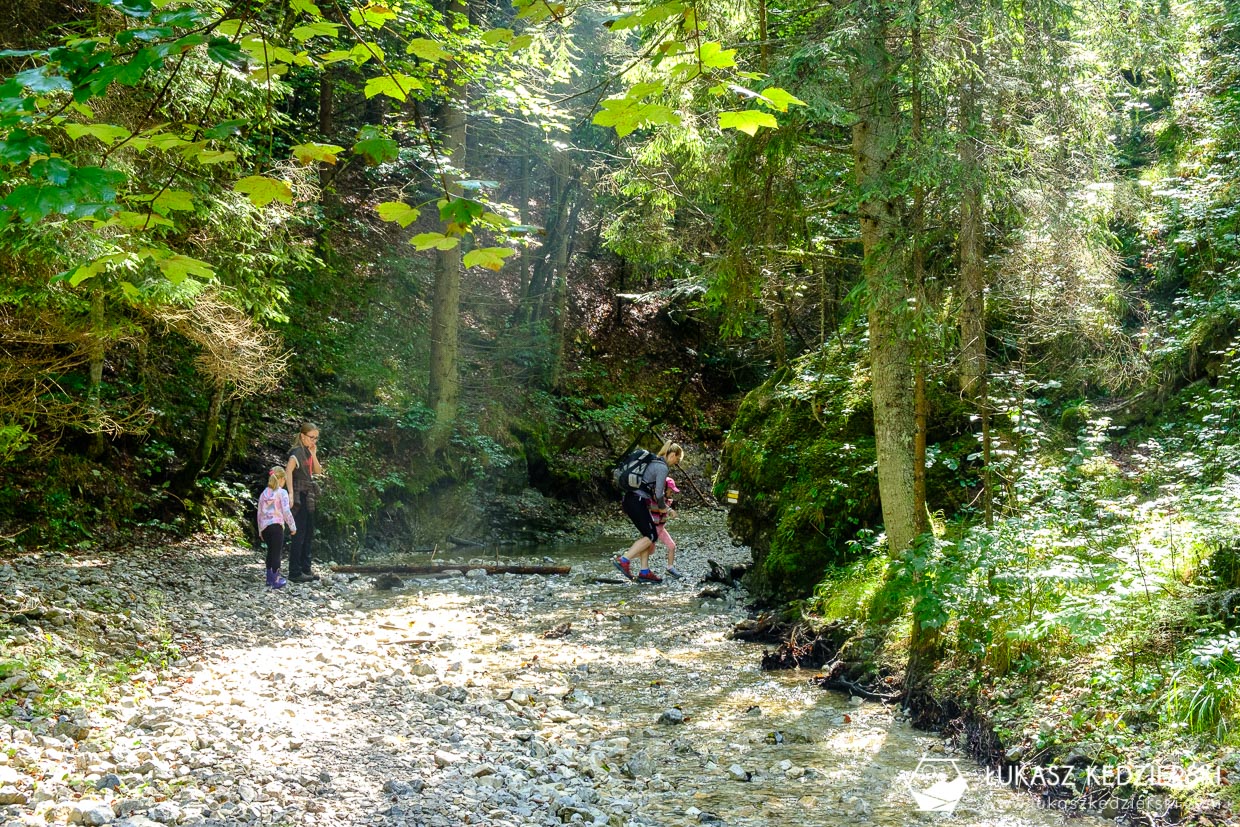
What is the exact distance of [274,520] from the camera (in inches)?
386

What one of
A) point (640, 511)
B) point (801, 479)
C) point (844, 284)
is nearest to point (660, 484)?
point (640, 511)

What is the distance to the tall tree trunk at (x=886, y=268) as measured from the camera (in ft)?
22.2

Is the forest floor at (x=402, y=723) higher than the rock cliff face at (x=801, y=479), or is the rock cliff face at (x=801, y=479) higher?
the rock cliff face at (x=801, y=479)

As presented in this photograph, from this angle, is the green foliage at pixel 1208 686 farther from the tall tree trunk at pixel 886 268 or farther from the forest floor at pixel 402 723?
the tall tree trunk at pixel 886 268

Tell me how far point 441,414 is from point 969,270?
11926mm

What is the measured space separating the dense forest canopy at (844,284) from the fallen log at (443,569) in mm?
1888

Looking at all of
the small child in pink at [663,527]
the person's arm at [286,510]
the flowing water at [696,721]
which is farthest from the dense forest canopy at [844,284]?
the person's arm at [286,510]

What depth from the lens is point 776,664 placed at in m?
7.82

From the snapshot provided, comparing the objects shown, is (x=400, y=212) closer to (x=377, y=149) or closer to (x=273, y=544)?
(x=377, y=149)

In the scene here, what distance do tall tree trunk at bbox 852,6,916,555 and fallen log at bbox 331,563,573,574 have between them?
6478 millimetres

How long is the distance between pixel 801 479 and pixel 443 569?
18.5ft

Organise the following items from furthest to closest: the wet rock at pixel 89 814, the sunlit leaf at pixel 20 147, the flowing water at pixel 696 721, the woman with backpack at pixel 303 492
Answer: the woman with backpack at pixel 303 492 < the flowing water at pixel 696 721 < the wet rock at pixel 89 814 < the sunlit leaf at pixel 20 147

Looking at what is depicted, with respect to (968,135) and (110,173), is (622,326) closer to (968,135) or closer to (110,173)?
(968,135)

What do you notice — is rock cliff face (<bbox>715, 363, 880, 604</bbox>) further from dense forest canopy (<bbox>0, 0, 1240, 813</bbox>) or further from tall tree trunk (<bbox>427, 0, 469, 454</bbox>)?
tall tree trunk (<bbox>427, 0, 469, 454</bbox>)
